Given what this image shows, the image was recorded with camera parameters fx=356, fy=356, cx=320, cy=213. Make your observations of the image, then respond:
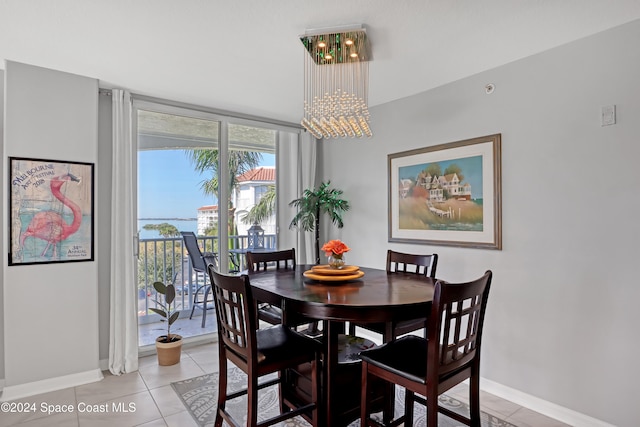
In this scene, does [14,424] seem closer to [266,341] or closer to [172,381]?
[172,381]

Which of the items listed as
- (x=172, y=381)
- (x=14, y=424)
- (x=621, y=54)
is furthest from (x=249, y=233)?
(x=621, y=54)

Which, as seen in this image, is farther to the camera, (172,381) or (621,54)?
(172,381)

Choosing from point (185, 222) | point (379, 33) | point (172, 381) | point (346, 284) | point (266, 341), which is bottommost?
point (172, 381)

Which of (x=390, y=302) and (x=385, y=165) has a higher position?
(x=385, y=165)

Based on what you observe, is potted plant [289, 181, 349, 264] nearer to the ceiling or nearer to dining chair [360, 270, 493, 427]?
the ceiling

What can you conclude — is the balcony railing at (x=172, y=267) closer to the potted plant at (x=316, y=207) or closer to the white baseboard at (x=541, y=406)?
the potted plant at (x=316, y=207)

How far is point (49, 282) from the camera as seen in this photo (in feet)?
9.39

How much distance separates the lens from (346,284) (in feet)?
7.43

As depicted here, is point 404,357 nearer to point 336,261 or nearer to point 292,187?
point 336,261

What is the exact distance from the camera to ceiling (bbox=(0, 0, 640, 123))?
202 centimetres

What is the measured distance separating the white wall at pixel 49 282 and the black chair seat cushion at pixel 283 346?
1.83 m

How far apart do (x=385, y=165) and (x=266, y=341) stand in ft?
7.81

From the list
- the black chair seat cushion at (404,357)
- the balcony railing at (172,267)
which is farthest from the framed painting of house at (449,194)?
the balcony railing at (172,267)

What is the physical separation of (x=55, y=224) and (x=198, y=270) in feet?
4.74
